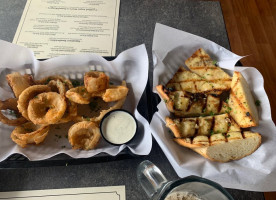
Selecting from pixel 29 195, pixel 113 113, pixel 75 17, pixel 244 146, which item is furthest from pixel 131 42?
pixel 29 195

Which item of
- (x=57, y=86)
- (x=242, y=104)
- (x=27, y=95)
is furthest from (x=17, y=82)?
(x=242, y=104)

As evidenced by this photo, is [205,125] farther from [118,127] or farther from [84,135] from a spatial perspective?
[84,135]

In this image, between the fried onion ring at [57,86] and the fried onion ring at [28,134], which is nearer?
the fried onion ring at [28,134]

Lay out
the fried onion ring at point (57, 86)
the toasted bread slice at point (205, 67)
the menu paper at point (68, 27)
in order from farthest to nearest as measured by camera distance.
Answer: the menu paper at point (68, 27)
the toasted bread slice at point (205, 67)
the fried onion ring at point (57, 86)

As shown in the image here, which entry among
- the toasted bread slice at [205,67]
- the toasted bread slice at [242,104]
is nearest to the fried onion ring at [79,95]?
the toasted bread slice at [205,67]

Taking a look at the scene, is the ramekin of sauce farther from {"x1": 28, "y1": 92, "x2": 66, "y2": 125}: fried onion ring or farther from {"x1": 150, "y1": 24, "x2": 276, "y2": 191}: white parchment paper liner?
{"x1": 28, "y1": 92, "x2": 66, "y2": 125}: fried onion ring

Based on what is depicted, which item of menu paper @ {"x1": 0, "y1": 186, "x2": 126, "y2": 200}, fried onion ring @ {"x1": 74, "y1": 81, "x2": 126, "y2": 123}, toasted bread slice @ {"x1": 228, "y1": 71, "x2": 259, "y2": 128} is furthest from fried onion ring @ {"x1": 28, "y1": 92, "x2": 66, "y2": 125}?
toasted bread slice @ {"x1": 228, "y1": 71, "x2": 259, "y2": 128}

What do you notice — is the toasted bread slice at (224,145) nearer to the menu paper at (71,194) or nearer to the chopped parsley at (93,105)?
the menu paper at (71,194)

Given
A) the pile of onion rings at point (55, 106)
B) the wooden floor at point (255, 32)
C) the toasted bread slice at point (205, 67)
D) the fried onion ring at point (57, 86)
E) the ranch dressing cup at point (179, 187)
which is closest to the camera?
the ranch dressing cup at point (179, 187)
